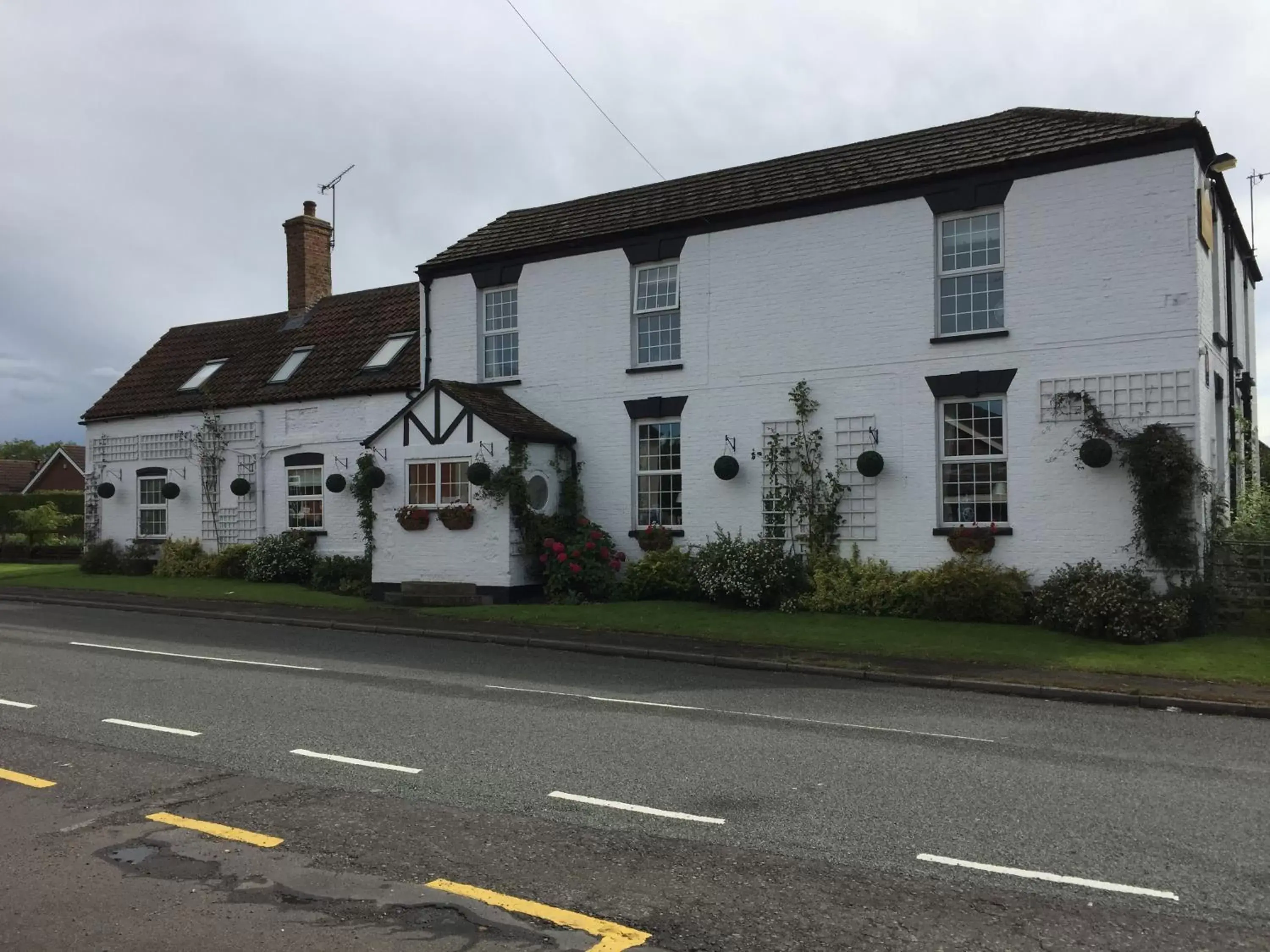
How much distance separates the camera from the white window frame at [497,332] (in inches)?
834

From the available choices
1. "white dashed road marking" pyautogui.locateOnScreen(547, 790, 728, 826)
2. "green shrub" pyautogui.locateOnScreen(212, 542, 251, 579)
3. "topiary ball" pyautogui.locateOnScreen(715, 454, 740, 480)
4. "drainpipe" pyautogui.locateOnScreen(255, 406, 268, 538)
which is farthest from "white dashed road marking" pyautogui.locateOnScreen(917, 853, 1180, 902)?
"drainpipe" pyautogui.locateOnScreen(255, 406, 268, 538)

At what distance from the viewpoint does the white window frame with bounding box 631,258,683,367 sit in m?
19.3

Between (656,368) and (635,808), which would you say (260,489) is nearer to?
(656,368)

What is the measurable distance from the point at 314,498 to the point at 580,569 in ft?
28.1

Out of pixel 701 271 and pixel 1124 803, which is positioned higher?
pixel 701 271

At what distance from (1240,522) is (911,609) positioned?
5303 mm

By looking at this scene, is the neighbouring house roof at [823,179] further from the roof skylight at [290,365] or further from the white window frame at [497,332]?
the roof skylight at [290,365]

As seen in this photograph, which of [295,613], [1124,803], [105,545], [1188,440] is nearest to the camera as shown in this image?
[1124,803]

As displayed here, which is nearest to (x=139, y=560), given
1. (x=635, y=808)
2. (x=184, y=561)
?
(x=184, y=561)

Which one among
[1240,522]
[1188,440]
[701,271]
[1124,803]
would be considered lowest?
[1124,803]

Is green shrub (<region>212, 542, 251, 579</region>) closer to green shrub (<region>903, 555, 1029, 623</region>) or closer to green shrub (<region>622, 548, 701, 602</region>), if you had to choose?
green shrub (<region>622, 548, 701, 602</region>)

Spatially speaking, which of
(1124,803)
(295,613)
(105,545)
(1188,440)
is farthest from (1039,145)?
(105,545)

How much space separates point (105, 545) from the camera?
2656cm

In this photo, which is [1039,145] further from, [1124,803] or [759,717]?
[1124,803]
